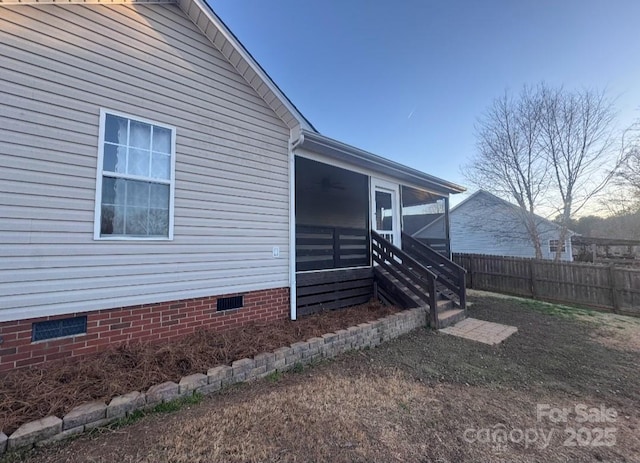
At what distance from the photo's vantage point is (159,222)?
3791mm

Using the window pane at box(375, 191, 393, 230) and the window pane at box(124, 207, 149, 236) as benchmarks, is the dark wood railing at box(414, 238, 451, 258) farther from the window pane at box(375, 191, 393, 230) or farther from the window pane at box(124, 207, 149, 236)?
the window pane at box(124, 207, 149, 236)

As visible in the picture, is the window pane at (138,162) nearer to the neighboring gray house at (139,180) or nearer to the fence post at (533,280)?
the neighboring gray house at (139,180)

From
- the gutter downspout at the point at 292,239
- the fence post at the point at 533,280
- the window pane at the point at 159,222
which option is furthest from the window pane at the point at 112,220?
the fence post at the point at 533,280

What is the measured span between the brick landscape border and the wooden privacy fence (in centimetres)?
738

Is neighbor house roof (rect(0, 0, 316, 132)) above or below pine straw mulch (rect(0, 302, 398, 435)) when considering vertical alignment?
above

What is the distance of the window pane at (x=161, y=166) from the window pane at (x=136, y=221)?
50 cm

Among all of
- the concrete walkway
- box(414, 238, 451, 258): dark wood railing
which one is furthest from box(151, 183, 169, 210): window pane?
box(414, 238, 451, 258): dark wood railing

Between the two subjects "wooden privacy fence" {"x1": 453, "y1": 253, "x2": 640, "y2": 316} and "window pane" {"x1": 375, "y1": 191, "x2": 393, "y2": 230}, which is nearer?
"wooden privacy fence" {"x1": 453, "y1": 253, "x2": 640, "y2": 316}

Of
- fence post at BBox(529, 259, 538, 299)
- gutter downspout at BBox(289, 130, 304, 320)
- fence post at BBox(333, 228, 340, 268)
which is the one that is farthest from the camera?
fence post at BBox(529, 259, 538, 299)

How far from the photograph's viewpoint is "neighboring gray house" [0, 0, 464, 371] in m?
2.92

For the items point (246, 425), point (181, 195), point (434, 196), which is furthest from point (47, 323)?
point (434, 196)

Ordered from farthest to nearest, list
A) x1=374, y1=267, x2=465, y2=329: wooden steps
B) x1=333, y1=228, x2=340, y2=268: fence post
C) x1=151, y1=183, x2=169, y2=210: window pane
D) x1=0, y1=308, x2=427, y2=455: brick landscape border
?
1. x1=333, y1=228, x2=340, y2=268: fence post
2. x1=374, y1=267, x2=465, y2=329: wooden steps
3. x1=151, y1=183, x2=169, y2=210: window pane
4. x1=0, y1=308, x2=427, y2=455: brick landscape border

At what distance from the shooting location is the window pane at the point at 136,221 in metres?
3.55

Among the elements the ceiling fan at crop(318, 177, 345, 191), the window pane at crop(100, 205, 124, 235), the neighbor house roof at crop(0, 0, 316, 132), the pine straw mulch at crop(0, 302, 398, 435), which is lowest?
the pine straw mulch at crop(0, 302, 398, 435)
